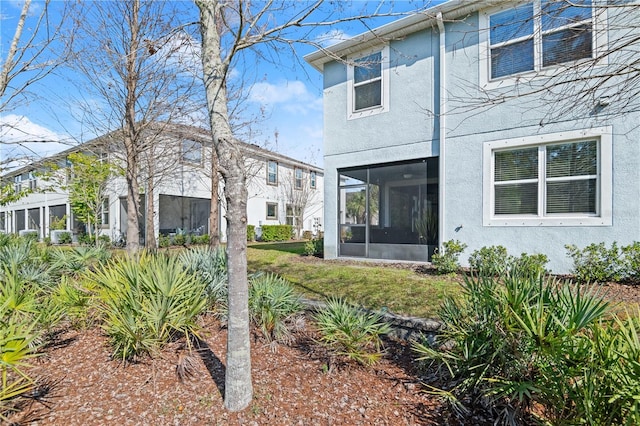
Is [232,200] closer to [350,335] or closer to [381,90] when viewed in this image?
[350,335]

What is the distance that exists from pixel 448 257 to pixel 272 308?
17.1ft

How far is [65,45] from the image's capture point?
5879mm

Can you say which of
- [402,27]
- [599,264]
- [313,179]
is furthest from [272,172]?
[599,264]

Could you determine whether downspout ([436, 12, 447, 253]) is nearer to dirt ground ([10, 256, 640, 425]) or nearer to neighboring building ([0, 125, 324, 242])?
dirt ground ([10, 256, 640, 425])

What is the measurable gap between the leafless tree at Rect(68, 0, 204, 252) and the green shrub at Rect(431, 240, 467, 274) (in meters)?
6.96

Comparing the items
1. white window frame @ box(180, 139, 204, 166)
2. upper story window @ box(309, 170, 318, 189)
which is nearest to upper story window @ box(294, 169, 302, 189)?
upper story window @ box(309, 170, 318, 189)

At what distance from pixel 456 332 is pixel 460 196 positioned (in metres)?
5.75

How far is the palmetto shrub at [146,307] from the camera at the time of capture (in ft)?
12.5

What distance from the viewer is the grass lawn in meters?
5.48

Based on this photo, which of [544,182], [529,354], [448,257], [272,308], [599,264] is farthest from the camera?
[448,257]

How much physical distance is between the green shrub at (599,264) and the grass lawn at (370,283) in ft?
8.47

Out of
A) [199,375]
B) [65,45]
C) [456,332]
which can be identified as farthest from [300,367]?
[65,45]

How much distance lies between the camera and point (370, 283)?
7008 mm

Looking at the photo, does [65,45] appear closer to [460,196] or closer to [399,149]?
[399,149]
